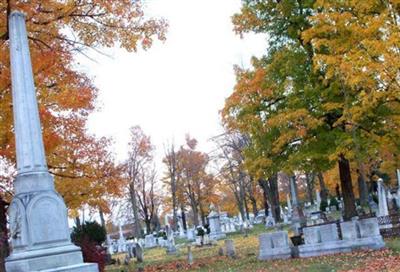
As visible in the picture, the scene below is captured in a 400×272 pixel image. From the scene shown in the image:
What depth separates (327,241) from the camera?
14727 mm

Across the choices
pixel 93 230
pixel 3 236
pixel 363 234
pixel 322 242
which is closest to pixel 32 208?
pixel 3 236

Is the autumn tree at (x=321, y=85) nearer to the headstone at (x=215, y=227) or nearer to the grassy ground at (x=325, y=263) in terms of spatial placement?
the grassy ground at (x=325, y=263)

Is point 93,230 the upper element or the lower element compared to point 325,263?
upper

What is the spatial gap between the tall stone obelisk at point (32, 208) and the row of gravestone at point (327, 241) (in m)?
8.87

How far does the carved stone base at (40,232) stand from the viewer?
7.23m

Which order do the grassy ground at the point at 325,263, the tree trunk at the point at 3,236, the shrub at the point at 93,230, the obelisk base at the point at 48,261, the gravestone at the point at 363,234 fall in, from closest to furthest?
the obelisk base at the point at 48,261 → the grassy ground at the point at 325,263 → the tree trunk at the point at 3,236 → the gravestone at the point at 363,234 → the shrub at the point at 93,230

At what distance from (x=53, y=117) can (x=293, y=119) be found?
7712mm

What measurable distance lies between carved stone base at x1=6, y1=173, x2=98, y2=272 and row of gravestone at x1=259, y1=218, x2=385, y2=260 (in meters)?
8.84

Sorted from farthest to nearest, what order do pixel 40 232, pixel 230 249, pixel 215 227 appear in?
pixel 215 227, pixel 230 249, pixel 40 232

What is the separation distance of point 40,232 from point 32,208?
1.24ft

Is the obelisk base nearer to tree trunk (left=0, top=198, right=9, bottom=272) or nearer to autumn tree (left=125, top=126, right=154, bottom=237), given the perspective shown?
tree trunk (left=0, top=198, right=9, bottom=272)

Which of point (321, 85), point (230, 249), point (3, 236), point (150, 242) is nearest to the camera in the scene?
point (3, 236)

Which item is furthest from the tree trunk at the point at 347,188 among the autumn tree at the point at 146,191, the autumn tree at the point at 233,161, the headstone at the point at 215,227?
the autumn tree at the point at 146,191

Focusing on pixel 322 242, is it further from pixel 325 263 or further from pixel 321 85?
pixel 321 85
